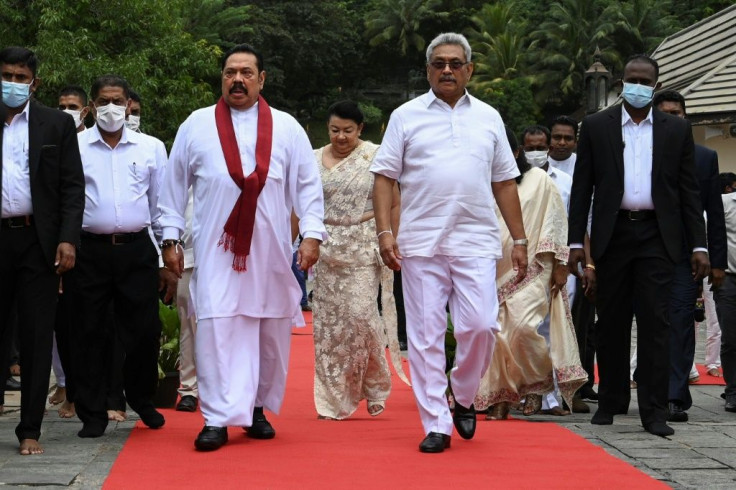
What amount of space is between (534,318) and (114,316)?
271cm

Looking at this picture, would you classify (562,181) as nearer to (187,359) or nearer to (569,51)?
(187,359)

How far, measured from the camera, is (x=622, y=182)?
834 cm

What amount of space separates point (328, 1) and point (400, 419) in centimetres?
7486

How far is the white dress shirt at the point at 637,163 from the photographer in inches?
327

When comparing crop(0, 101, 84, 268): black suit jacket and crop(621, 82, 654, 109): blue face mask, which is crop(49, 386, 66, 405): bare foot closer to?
crop(0, 101, 84, 268): black suit jacket

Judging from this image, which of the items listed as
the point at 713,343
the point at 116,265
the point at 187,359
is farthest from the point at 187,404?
the point at 713,343

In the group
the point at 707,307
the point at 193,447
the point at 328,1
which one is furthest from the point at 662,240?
the point at 328,1

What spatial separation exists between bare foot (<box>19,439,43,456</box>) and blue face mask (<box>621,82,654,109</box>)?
3.92 meters

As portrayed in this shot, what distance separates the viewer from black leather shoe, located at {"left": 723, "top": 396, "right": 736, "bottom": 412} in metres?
9.45

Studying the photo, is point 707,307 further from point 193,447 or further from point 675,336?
point 193,447

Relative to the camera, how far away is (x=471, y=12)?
293 feet

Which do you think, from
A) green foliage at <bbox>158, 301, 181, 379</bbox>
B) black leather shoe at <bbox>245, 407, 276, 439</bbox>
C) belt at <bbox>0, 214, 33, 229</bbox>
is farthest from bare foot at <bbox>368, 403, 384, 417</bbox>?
belt at <bbox>0, 214, 33, 229</bbox>

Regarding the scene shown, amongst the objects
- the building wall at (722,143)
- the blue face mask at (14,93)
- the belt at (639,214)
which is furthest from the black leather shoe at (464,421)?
the building wall at (722,143)

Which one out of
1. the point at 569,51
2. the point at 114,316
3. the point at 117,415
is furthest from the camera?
the point at 569,51
